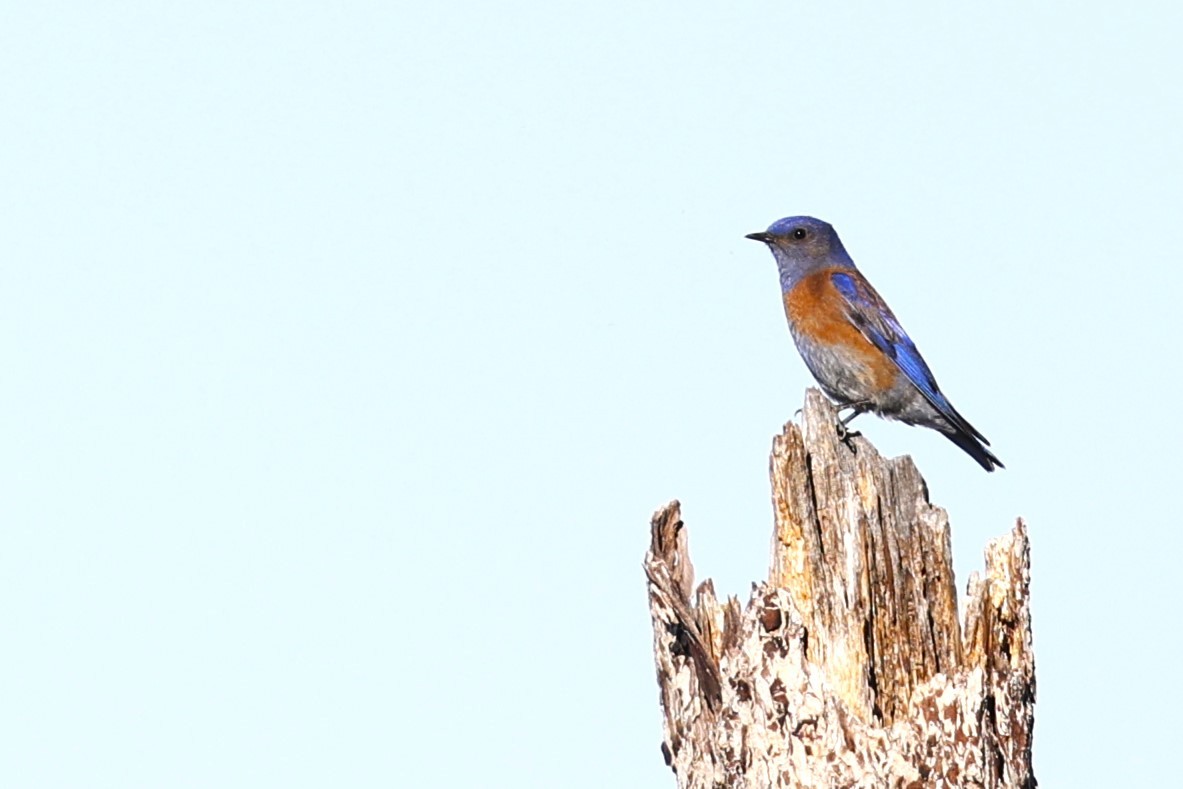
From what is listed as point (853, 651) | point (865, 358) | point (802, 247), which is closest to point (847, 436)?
point (853, 651)

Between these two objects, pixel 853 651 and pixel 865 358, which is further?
pixel 865 358

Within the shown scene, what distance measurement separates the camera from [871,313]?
1184 centimetres

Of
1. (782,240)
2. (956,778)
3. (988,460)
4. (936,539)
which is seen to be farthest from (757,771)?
(782,240)

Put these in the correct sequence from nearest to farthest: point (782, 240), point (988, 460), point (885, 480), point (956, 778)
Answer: point (956, 778), point (885, 480), point (988, 460), point (782, 240)

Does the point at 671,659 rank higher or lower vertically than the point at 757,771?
higher

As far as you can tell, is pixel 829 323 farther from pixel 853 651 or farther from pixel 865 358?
pixel 853 651

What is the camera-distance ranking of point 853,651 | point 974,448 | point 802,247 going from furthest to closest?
point 802,247 < point 974,448 < point 853,651

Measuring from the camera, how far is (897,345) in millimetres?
11742

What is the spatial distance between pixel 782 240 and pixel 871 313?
3.49 ft

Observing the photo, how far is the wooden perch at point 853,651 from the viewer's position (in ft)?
22.9

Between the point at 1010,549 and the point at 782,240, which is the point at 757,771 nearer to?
the point at 1010,549

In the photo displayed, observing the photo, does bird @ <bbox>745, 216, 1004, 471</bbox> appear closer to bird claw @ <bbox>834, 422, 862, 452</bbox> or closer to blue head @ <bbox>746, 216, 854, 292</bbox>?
blue head @ <bbox>746, 216, 854, 292</bbox>

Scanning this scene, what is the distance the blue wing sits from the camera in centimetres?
1160

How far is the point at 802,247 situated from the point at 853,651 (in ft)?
19.3
